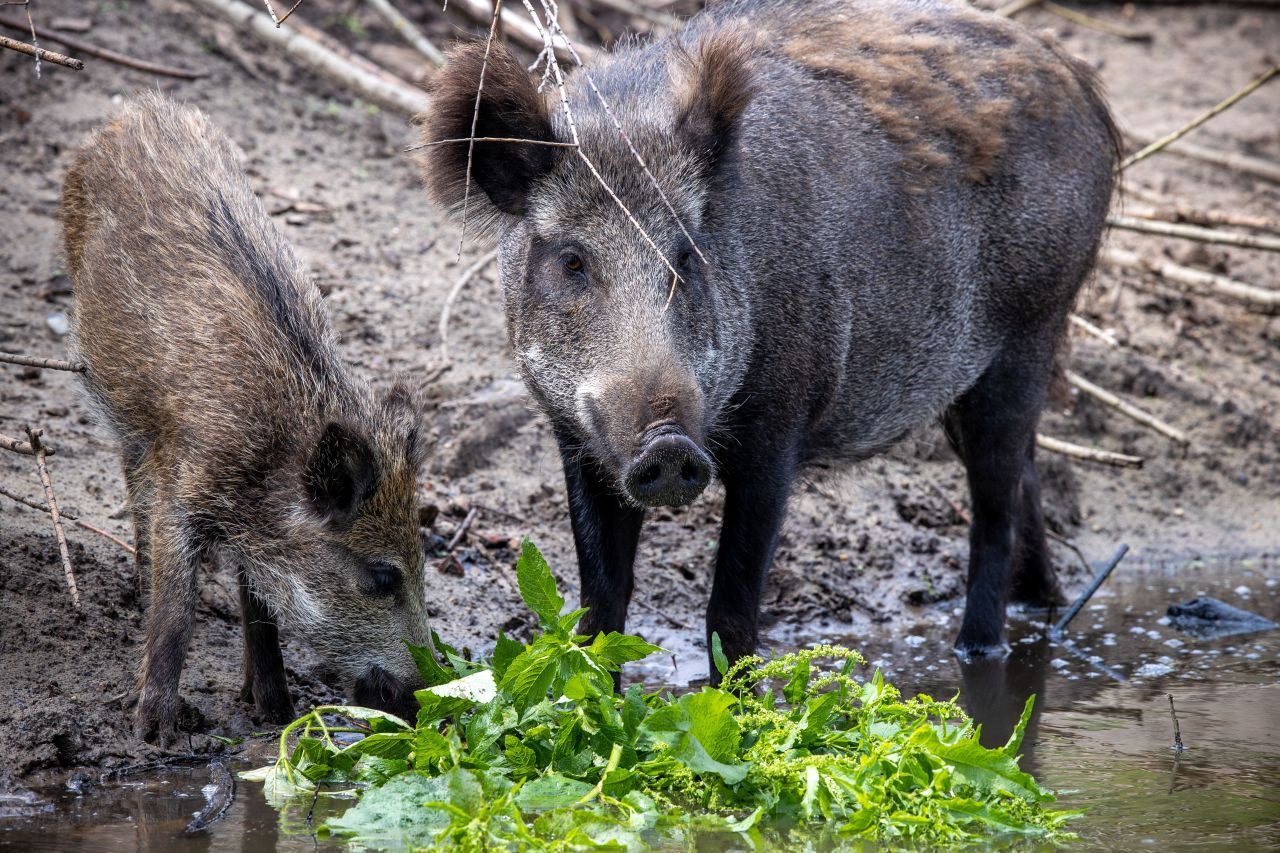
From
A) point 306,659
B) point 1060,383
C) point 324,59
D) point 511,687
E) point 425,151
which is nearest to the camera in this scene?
point 511,687

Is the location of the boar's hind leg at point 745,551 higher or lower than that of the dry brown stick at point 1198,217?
lower

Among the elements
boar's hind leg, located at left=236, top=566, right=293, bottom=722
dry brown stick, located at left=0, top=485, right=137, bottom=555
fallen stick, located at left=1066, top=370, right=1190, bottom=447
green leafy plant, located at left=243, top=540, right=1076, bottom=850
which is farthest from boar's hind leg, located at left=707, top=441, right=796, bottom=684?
fallen stick, located at left=1066, top=370, right=1190, bottom=447

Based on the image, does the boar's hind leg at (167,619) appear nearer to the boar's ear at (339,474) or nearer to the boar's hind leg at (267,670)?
the boar's hind leg at (267,670)

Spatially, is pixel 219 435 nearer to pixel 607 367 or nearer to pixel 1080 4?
pixel 607 367

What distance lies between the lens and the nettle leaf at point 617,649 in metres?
3.93

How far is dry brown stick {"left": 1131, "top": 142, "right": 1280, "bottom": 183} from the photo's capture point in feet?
33.2

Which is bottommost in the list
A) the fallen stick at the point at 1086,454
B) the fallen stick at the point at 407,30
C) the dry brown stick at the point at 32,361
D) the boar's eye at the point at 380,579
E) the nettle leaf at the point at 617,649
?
the fallen stick at the point at 1086,454

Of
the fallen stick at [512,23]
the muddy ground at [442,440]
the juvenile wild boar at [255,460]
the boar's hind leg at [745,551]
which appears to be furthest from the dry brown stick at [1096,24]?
the juvenile wild boar at [255,460]

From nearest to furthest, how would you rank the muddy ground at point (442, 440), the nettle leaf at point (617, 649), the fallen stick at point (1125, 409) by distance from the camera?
the nettle leaf at point (617, 649) < the muddy ground at point (442, 440) < the fallen stick at point (1125, 409)

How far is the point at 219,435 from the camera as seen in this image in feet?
15.1

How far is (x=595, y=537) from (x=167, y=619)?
56.9 inches

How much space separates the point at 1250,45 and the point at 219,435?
10.7 meters

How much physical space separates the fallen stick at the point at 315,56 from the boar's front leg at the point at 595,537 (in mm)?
4121

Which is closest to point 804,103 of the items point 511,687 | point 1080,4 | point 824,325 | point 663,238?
point 824,325
